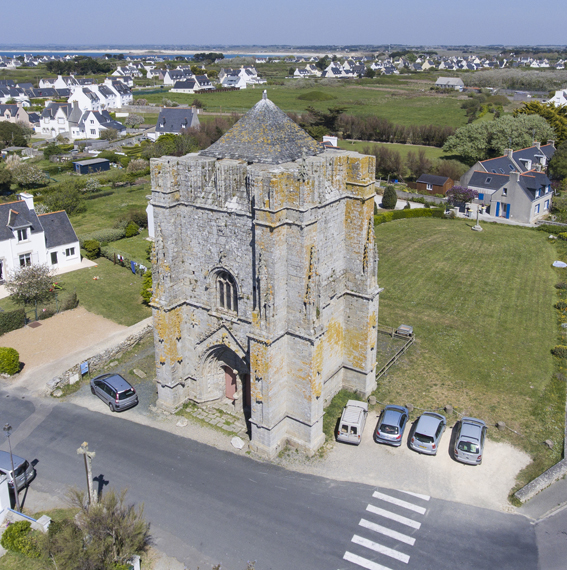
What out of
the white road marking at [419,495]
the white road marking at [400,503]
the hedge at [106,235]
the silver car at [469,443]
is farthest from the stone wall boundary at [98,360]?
the hedge at [106,235]

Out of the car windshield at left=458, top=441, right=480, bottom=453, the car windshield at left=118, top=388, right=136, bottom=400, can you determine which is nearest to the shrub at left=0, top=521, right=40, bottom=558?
the car windshield at left=118, top=388, right=136, bottom=400

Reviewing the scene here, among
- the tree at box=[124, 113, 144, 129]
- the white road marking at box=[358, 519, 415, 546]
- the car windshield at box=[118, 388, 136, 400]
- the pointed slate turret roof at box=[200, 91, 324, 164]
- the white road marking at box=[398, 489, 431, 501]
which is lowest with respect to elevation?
the white road marking at box=[398, 489, 431, 501]

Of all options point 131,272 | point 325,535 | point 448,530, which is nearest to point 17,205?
point 131,272

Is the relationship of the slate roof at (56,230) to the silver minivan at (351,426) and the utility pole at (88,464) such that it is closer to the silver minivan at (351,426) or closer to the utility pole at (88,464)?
the utility pole at (88,464)

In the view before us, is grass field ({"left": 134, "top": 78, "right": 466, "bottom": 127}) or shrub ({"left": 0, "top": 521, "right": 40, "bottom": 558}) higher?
grass field ({"left": 134, "top": 78, "right": 466, "bottom": 127})

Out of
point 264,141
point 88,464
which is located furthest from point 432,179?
point 88,464

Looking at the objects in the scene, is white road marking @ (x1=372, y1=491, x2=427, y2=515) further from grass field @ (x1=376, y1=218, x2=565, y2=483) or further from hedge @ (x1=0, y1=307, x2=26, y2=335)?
hedge @ (x1=0, y1=307, x2=26, y2=335)
